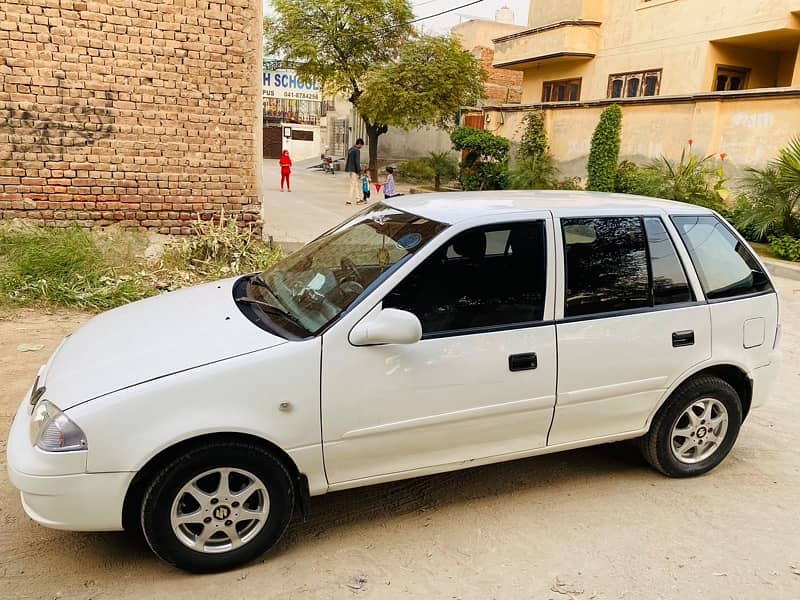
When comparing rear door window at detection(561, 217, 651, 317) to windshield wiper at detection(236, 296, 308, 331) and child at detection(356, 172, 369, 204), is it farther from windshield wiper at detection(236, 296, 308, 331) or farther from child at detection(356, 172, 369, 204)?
child at detection(356, 172, 369, 204)

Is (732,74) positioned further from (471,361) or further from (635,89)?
(471,361)

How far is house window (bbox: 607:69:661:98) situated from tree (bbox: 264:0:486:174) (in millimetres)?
5447

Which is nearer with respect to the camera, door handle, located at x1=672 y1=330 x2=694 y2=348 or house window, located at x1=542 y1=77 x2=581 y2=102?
door handle, located at x1=672 y1=330 x2=694 y2=348

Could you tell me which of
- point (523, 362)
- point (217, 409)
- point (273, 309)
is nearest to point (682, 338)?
point (523, 362)

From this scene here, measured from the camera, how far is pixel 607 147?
15.6 meters

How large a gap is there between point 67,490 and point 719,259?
146 inches

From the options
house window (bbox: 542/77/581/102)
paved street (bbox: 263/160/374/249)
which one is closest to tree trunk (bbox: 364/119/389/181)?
paved street (bbox: 263/160/374/249)

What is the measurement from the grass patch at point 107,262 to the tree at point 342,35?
17.3 metres

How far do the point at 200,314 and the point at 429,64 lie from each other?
69.2 ft

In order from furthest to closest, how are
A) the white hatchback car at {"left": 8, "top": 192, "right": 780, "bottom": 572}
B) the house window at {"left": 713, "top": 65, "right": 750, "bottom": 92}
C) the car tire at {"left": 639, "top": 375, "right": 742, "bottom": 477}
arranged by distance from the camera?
the house window at {"left": 713, "top": 65, "right": 750, "bottom": 92}
the car tire at {"left": 639, "top": 375, "right": 742, "bottom": 477}
the white hatchback car at {"left": 8, "top": 192, "right": 780, "bottom": 572}

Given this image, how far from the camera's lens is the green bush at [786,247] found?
10.8 m

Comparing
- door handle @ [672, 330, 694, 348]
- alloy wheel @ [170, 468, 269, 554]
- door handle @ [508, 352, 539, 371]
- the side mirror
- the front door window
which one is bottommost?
alloy wheel @ [170, 468, 269, 554]

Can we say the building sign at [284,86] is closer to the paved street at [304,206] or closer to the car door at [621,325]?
the paved street at [304,206]

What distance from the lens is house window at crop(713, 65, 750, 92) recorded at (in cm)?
1745
